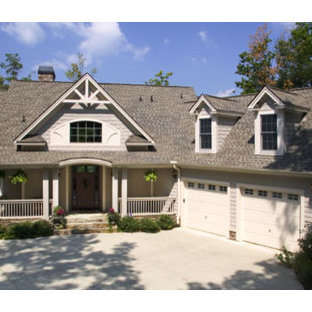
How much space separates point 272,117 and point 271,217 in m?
3.85

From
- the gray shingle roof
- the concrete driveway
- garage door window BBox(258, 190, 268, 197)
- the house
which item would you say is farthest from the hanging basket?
garage door window BBox(258, 190, 268, 197)

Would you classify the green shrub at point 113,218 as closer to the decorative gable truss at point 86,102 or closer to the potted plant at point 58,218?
the potted plant at point 58,218

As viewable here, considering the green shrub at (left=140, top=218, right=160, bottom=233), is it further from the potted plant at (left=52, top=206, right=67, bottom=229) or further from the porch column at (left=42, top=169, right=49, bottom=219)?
the porch column at (left=42, top=169, right=49, bottom=219)

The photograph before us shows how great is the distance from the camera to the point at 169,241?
1345 centimetres

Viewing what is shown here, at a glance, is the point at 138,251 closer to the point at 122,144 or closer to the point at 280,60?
the point at 122,144

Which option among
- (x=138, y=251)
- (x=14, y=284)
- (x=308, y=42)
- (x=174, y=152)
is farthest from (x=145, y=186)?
(x=308, y=42)

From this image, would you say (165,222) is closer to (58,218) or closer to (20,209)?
(58,218)

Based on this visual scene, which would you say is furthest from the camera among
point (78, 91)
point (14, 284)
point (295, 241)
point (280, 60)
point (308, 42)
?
point (280, 60)

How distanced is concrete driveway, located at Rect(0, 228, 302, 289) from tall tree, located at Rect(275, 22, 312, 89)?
80.4ft

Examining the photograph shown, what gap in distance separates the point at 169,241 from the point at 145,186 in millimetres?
4598

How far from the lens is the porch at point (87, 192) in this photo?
49.7 ft

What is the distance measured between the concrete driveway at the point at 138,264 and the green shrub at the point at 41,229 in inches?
20.3

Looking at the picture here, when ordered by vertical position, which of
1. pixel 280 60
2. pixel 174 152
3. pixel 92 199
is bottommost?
pixel 92 199

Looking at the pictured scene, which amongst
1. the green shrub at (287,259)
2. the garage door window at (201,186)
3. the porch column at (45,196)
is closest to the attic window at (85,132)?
the porch column at (45,196)
